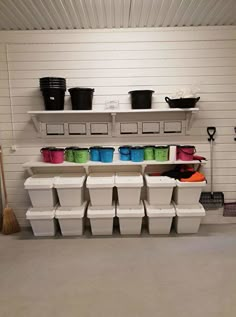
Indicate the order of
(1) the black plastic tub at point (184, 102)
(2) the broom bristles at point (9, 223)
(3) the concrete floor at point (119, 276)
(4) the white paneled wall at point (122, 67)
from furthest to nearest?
(2) the broom bristles at point (9, 223) < (4) the white paneled wall at point (122, 67) < (1) the black plastic tub at point (184, 102) < (3) the concrete floor at point (119, 276)

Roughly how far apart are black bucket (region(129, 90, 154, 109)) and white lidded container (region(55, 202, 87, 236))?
4.87ft

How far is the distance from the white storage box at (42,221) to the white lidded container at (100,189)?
0.56 metres

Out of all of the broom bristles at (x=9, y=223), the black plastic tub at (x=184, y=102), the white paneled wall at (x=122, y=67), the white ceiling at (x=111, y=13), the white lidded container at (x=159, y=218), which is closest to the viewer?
the white ceiling at (x=111, y=13)

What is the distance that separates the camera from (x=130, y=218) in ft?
10.4

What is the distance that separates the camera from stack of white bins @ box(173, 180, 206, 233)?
3105mm

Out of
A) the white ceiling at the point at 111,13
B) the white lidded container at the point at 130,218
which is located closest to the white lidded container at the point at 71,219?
the white lidded container at the point at 130,218

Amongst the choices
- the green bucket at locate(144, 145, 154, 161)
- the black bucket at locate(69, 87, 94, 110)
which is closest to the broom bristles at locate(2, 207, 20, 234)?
the black bucket at locate(69, 87, 94, 110)

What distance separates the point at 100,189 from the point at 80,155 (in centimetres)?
50

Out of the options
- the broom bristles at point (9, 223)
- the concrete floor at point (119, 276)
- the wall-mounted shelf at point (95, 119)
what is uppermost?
the wall-mounted shelf at point (95, 119)

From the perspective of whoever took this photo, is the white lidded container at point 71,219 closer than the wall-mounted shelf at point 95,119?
Yes

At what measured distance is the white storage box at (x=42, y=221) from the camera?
3.12 meters

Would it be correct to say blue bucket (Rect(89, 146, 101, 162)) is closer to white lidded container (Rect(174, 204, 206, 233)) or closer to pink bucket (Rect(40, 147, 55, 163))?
pink bucket (Rect(40, 147, 55, 163))

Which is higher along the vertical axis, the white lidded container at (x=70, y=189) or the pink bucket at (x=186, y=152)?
the pink bucket at (x=186, y=152)

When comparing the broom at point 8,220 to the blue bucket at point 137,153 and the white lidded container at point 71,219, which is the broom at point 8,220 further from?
the blue bucket at point 137,153
